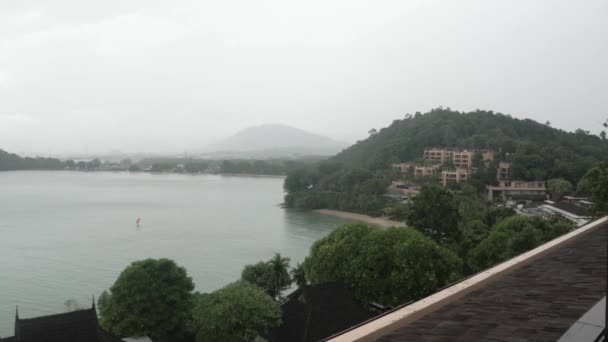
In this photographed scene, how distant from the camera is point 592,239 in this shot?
150 inches

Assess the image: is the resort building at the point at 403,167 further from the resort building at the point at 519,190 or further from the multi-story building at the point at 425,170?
the resort building at the point at 519,190

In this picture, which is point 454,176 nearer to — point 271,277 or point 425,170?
point 425,170

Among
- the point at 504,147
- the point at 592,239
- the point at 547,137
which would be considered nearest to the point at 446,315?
the point at 592,239

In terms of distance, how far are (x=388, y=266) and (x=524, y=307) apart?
26.6 ft

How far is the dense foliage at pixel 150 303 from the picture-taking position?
394 inches

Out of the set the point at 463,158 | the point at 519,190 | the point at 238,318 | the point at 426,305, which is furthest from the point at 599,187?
the point at 463,158

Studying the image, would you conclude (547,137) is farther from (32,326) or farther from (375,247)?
(32,326)

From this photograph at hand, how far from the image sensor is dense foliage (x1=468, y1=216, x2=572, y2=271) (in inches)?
458

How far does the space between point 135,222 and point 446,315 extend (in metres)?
32.2

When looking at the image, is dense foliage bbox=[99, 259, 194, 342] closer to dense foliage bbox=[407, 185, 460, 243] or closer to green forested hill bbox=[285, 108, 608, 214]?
dense foliage bbox=[407, 185, 460, 243]

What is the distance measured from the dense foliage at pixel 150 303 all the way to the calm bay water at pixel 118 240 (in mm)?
3914

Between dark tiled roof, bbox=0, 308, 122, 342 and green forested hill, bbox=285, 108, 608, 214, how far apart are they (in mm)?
27796

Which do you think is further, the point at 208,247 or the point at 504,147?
the point at 504,147

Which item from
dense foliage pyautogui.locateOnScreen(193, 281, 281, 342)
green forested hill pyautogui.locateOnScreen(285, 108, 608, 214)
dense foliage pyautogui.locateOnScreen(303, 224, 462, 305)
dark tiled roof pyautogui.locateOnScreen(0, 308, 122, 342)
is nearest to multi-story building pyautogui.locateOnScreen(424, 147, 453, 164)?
green forested hill pyautogui.locateOnScreen(285, 108, 608, 214)
